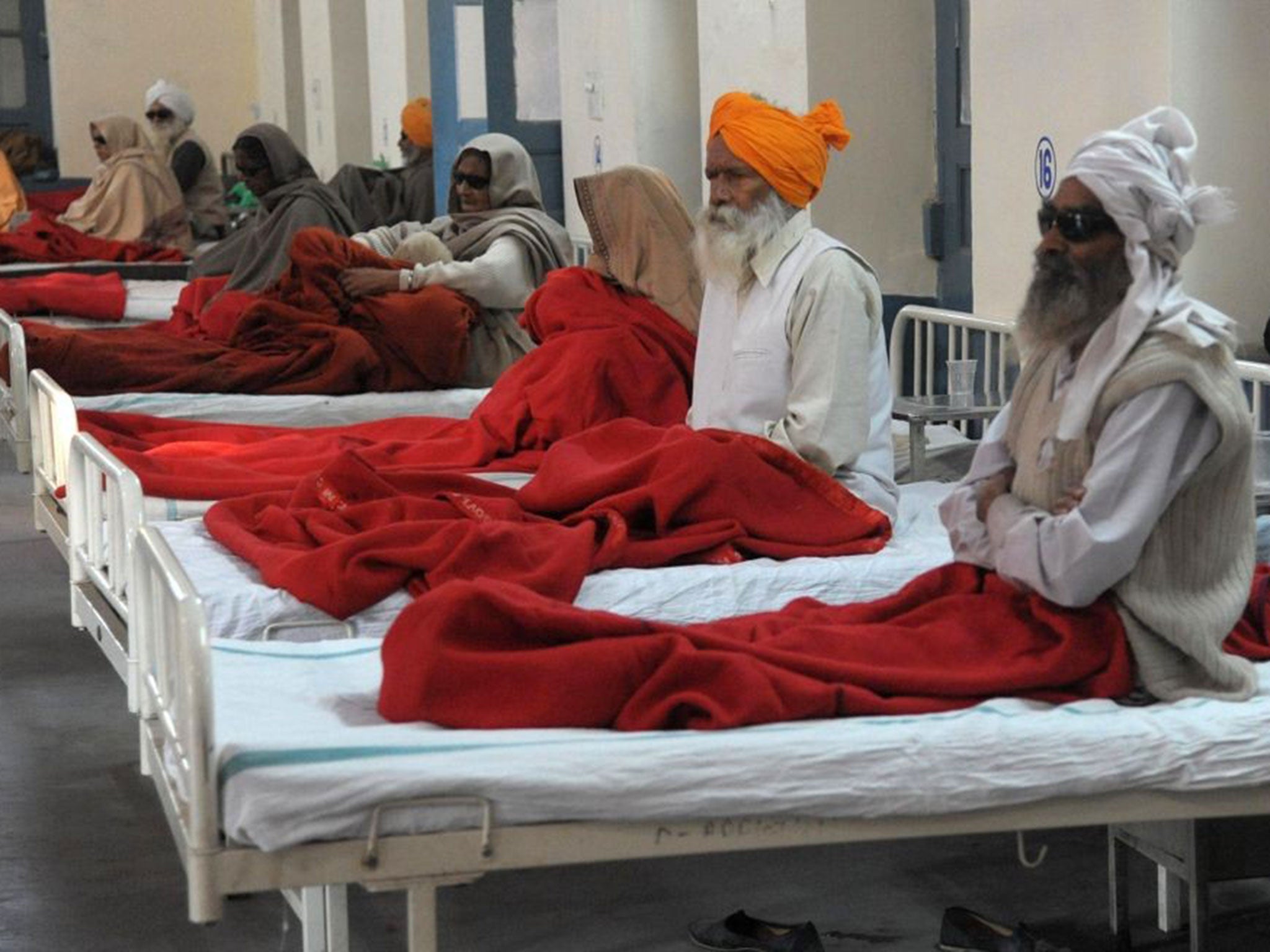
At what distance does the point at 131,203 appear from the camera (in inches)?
477

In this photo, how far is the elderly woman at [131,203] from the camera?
1210cm

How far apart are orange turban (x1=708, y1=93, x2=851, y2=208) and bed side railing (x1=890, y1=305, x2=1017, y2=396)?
0.75 meters

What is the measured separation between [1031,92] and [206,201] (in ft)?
26.8

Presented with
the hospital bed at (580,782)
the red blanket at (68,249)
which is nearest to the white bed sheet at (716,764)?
the hospital bed at (580,782)

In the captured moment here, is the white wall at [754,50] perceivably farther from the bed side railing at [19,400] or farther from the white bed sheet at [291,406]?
the bed side railing at [19,400]

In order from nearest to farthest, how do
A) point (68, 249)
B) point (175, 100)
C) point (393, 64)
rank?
point (68, 249) → point (393, 64) → point (175, 100)

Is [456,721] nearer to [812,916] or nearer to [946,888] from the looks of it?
[812,916]

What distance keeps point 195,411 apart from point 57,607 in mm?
802

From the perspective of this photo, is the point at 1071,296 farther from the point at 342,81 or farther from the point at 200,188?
the point at 342,81

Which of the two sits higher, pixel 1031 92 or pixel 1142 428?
pixel 1031 92

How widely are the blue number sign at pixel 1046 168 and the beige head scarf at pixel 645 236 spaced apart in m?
1.00

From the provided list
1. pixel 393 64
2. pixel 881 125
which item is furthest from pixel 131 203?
pixel 881 125

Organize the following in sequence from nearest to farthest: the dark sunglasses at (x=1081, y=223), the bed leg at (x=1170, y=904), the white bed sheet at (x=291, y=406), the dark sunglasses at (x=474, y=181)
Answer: the dark sunglasses at (x=1081, y=223), the bed leg at (x=1170, y=904), the white bed sheet at (x=291, y=406), the dark sunglasses at (x=474, y=181)

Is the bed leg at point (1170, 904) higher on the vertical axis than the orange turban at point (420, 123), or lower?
lower
